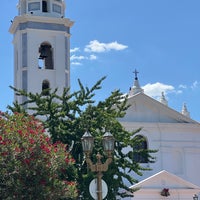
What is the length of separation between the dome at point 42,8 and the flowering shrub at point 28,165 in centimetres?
1874

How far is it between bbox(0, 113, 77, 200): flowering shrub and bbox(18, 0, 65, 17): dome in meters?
18.7

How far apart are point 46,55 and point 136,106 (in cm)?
648

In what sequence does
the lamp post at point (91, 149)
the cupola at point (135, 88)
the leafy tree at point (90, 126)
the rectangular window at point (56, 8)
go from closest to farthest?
the lamp post at point (91, 149) < the leafy tree at point (90, 126) < the rectangular window at point (56, 8) < the cupola at point (135, 88)

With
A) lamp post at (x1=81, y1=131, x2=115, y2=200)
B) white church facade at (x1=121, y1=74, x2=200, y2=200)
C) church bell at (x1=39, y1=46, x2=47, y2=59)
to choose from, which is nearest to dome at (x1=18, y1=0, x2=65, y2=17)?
church bell at (x1=39, y1=46, x2=47, y2=59)

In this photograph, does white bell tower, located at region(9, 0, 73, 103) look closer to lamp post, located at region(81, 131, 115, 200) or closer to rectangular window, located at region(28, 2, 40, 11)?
rectangular window, located at region(28, 2, 40, 11)

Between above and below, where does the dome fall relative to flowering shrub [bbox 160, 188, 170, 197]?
above

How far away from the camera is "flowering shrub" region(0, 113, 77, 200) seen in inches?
674

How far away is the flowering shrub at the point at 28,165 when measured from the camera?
17.1m

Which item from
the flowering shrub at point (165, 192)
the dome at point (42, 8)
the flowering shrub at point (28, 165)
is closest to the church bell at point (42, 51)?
the dome at point (42, 8)

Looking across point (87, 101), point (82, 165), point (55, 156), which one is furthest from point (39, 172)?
point (87, 101)

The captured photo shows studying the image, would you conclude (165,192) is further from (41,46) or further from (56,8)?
(56,8)

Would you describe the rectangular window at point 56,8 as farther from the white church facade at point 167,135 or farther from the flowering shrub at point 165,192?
the flowering shrub at point 165,192

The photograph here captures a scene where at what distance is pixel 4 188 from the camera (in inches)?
681

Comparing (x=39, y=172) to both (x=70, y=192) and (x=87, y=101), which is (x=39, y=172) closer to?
(x=70, y=192)
